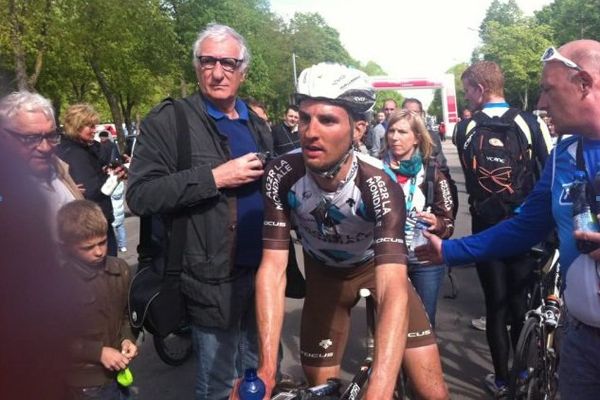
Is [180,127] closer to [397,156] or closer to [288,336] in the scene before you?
[397,156]

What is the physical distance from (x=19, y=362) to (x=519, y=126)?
3.61 metres

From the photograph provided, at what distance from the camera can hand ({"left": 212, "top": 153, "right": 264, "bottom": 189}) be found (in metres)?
2.53

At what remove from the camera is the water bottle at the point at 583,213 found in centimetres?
192

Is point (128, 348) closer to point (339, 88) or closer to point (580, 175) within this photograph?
point (339, 88)

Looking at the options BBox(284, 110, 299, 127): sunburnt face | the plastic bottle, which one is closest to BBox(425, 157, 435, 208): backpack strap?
the plastic bottle

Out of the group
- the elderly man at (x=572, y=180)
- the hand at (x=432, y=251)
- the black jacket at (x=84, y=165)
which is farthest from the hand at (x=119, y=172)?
the elderly man at (x=572, y=180)

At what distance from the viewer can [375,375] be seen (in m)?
1.94

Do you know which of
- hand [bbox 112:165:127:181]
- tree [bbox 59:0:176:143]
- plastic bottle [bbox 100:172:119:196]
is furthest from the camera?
tree [bbox 59:0:176:143]

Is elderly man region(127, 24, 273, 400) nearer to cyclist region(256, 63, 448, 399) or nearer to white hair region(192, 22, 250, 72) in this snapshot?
white hair region(192, 22, 250, 72)

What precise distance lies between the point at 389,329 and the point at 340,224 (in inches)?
23.9

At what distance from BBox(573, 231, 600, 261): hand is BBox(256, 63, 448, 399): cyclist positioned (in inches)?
23.3

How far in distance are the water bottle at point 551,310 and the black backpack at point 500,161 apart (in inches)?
25.9

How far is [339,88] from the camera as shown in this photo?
2234 millimetres

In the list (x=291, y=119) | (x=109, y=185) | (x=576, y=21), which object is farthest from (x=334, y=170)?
(x=576, y=21)
